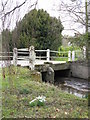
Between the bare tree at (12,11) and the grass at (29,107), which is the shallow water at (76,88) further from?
the bare tree at (12,11)

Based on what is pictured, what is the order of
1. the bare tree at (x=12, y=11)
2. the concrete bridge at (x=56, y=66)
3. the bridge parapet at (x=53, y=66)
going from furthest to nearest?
1. the concrete bridge at (x=56, y=66)
2. the bridge parapet at (x=53, y=66)
3. the bare tree at (x=12, y=11)

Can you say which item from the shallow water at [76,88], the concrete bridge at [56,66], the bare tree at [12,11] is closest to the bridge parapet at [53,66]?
the concrete bridge at [56,66]

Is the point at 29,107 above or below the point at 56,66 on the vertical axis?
below

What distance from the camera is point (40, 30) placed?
685cm

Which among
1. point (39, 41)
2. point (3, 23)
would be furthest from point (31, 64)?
point (3, 23)

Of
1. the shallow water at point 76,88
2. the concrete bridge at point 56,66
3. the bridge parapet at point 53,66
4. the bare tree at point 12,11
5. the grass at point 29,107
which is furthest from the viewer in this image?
the concrete bridge at point 56,66

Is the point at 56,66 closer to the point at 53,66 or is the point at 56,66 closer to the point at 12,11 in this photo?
the point at 53,66

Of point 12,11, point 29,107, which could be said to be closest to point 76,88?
point 29,107

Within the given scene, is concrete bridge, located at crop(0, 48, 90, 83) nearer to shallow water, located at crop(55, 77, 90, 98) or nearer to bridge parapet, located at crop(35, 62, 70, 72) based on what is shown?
bridge parapet, located at crop(35, 62, 70, 72)

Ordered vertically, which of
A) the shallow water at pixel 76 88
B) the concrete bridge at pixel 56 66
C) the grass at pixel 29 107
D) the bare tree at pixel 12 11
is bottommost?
the shallow water at pixel 76 88

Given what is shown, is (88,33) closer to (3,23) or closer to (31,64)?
(3,23)

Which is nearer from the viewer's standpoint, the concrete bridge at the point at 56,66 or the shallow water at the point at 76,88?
the shallow water at the point at 76,88

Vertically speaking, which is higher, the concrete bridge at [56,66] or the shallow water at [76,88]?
the concrete bridge at [56,66]

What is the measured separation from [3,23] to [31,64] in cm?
368
